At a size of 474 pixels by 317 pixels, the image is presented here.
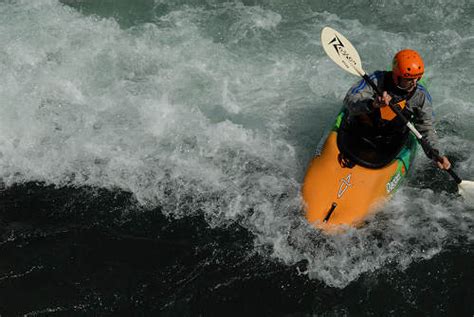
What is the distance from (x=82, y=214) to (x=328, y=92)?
3.55 meters

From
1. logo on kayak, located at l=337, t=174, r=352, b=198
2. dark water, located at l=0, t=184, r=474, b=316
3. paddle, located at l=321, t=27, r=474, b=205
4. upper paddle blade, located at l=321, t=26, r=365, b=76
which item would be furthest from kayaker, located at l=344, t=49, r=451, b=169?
dark water, located at l=0, t=184, r=474, b=316

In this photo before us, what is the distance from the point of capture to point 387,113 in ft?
18.1

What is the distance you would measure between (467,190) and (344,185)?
3.87 ft

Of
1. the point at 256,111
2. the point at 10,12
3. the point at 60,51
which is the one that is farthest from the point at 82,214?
the point at 10,12

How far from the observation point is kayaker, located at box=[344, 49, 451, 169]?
5.37 m

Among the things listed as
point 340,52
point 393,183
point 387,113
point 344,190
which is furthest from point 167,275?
point 340,52

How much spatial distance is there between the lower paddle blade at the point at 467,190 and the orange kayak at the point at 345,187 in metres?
0.57

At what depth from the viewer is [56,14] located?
→ 859 cm

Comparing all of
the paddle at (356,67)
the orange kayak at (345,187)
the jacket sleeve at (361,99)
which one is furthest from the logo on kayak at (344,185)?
the paddle at (356,67)

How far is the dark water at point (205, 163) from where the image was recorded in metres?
5.04

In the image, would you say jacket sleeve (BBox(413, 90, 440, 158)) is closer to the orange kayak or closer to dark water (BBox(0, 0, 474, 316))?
the orange kayak

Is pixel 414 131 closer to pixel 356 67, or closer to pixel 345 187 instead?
pixel 345 187

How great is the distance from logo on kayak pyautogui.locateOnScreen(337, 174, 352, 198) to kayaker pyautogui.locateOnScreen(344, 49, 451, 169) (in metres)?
0.40

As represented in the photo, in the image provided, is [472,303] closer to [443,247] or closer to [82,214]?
[443,247]
